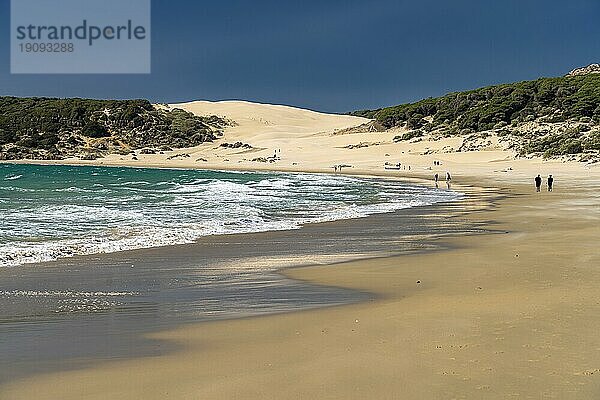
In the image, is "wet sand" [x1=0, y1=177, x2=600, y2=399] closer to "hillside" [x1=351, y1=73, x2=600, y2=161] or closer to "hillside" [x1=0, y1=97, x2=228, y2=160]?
"hillside" [x1=351, y1=73, x2=600, y2=161]

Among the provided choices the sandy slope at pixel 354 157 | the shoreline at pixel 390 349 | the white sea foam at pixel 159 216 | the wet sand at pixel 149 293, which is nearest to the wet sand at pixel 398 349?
the shoreline at pixel 390 349

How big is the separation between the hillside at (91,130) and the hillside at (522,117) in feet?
94.8

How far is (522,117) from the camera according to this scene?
A: 2395 inches

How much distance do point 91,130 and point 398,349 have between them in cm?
8762

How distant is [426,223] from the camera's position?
15344 mm

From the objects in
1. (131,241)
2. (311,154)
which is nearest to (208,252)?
(131,241)

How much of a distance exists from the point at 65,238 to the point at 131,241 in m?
1.23

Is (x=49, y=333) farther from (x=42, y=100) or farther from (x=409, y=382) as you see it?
(x=42, y=100)

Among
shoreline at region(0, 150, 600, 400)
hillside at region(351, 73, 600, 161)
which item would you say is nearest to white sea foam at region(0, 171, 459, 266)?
shoreline at region(0, 150, 600, 400)

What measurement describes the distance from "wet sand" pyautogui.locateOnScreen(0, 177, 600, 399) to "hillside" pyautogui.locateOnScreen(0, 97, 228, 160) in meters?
75.7

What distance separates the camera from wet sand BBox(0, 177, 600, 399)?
4.29 metres

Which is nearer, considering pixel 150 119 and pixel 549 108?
pixel 549 108

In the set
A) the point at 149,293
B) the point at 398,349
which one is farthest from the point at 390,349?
the point at 149,293

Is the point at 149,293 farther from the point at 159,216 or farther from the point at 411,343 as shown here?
the point at 159,216
